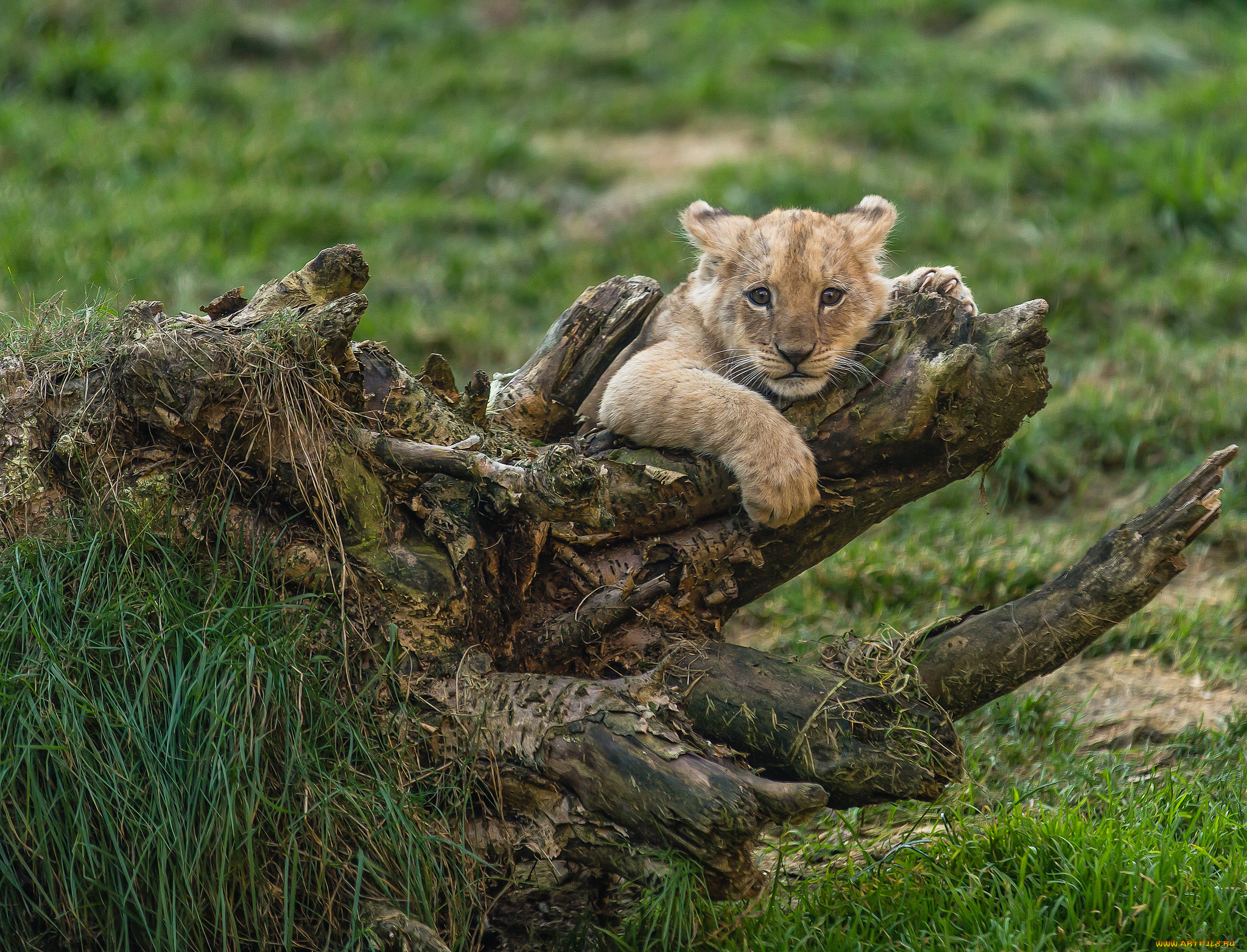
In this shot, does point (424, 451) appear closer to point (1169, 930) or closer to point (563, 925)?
point (563, 925)

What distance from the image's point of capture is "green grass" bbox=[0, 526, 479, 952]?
303cm

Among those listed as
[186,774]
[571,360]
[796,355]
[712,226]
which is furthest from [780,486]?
[186,774]

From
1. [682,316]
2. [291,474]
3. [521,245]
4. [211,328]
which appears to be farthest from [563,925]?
[521,245]

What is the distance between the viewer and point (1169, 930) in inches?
126

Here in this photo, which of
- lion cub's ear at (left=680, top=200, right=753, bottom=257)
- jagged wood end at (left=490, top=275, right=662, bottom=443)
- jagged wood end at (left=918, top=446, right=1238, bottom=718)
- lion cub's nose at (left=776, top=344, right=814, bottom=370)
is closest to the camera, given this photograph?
jagged wood end at (left=918, top=446, right=1238, bottom=718)

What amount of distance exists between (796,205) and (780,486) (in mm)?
5638

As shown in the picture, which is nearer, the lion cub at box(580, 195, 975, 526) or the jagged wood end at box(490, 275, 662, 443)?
the lion cub at box(580, 195, 975, 526)

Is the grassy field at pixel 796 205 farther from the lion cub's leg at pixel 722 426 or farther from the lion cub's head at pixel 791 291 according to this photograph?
the lion cub's head at pixel 791 291

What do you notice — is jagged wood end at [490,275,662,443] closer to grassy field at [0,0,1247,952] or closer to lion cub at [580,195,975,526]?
lion cub at [580,195,975,526]

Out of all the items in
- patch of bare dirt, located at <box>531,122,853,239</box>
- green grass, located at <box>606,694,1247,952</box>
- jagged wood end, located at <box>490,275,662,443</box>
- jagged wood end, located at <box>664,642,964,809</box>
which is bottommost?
green grass, located at <box>606,694,1247,952</box>

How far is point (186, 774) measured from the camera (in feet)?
10.3

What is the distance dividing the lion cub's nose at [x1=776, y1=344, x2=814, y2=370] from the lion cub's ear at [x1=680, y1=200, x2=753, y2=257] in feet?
2.80

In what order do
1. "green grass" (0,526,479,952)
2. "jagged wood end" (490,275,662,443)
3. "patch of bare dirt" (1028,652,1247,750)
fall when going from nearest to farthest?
"green grass" (0,526,479,952) → "patch of bare dirt" (1028,652,1247,750) → "jagged wood end" (490,275,662,443)

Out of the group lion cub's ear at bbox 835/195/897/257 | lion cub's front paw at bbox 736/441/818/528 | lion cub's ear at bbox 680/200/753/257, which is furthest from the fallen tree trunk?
lion cub's ear at bbox 680/200/753/257
